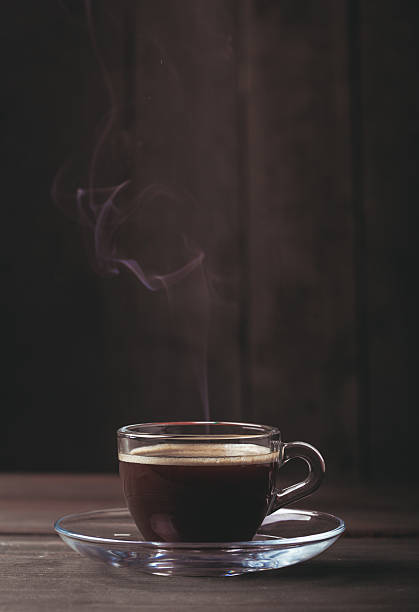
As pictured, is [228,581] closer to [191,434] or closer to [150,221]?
[191,434]

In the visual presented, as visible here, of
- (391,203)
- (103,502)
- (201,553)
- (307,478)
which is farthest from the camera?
(391,203)

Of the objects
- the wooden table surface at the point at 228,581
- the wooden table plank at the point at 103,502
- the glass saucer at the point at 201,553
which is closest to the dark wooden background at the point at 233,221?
the wooden table plank at the point at 103,502

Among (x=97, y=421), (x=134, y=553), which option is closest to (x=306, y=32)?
(x=97, y=421)

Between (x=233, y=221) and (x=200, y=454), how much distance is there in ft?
4.40

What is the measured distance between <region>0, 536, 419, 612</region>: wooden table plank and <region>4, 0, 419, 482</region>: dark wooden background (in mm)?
1212

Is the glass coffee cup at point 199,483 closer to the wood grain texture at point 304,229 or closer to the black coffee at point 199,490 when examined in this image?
the black coffee at point 199,490

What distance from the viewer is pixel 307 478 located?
2.50 ft

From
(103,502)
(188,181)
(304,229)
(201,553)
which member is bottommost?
(103,502)

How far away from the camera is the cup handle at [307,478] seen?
74 centimetres

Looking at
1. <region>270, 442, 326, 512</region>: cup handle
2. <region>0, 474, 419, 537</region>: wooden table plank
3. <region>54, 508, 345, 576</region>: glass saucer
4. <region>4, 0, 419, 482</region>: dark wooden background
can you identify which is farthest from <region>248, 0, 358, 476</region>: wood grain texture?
<region>54, 508, 345, 576</region>: glass saucer

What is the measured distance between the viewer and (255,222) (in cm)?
196

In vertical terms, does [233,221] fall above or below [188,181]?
below

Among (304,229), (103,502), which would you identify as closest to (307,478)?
(103,502)

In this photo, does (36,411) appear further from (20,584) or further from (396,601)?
(396,601)
